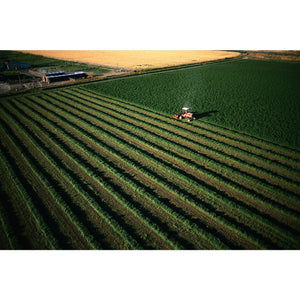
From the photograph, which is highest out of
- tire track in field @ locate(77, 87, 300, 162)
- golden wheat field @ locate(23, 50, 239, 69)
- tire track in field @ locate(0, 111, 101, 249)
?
golden wheat field @ locate(23, 50, 239, 69)

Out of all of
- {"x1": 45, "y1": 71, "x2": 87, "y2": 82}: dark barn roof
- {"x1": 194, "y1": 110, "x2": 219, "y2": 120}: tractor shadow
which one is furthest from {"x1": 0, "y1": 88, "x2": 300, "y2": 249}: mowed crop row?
{"x1": 45, "y1": 71, "x2": 87, "y2": 82}: dark barn roof

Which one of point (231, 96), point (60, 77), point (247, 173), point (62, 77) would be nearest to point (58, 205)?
point (247, 173)

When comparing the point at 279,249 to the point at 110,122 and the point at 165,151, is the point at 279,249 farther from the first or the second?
the point at 110,122

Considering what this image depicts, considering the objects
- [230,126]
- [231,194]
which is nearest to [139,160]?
[231,194]

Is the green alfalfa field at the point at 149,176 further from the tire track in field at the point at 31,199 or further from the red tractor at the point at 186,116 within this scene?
the red tractor at the point at 186,116

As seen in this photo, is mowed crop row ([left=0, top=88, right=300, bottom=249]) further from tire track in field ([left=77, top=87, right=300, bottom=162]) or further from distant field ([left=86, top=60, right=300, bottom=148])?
distant field ([left=86, top=60, right=300, bottom=148])
